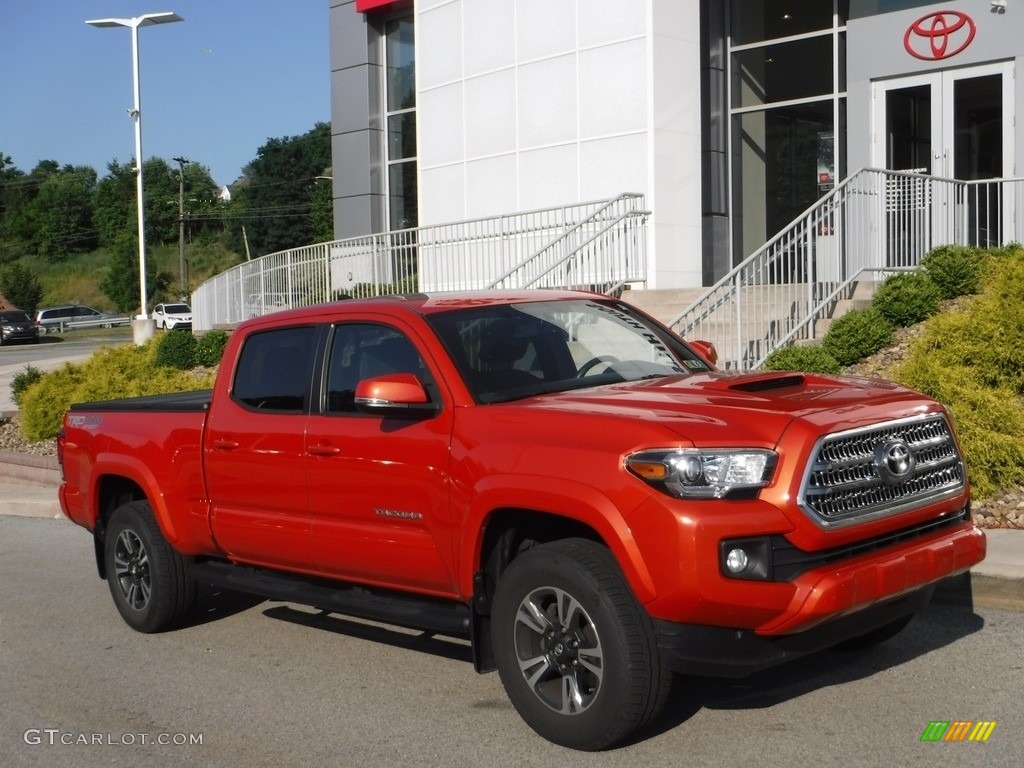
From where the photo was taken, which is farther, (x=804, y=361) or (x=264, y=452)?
(x=804, y=361)

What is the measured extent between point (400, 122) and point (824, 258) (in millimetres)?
13861

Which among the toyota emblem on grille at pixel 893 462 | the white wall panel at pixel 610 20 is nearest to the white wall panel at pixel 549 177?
the white wall panel at pixel 610 20

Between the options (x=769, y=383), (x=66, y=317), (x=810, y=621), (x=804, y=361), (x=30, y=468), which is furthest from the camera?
(x=66, y=317)

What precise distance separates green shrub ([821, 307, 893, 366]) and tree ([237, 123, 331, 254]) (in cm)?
9752

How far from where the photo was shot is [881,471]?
15.9ft

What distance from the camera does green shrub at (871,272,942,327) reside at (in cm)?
1178

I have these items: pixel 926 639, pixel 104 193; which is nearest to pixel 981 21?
pixel 926 639

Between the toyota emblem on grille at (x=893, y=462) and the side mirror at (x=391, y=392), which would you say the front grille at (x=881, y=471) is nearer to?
the toyota emblem on grille at (x=893, y=462)

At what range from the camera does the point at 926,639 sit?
6.27 m

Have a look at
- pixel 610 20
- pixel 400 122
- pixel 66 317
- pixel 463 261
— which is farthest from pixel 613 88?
pixel 66 317

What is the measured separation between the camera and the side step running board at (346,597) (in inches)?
219

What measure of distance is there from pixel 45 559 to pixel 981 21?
13.5 meters

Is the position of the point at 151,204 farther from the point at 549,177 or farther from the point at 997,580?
the point at 997,580

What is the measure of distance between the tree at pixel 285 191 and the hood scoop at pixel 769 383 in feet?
338
